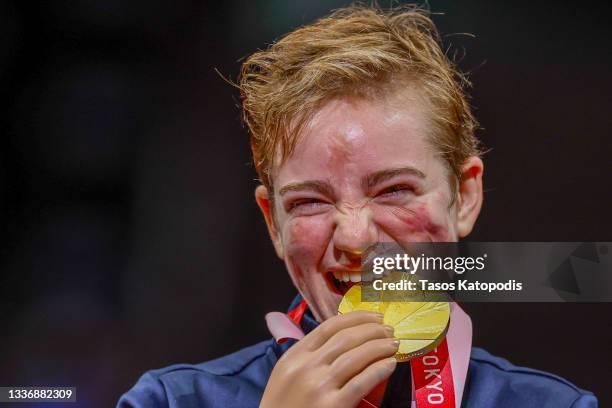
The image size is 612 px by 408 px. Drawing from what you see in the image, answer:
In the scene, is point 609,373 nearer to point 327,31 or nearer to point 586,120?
point 586,120

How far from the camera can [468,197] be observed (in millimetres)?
1474

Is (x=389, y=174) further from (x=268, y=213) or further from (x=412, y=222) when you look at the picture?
(x=268, y=213)

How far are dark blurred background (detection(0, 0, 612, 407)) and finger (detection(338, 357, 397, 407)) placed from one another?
349mm

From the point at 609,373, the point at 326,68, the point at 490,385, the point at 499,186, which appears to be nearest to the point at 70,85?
the point at 326,68

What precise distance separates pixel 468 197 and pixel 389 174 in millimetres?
177

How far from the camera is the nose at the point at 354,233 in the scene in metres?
1.39

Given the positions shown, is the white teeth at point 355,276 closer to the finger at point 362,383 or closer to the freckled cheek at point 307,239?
the freckled cheek at point 307,239

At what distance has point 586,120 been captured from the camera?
5.19ft

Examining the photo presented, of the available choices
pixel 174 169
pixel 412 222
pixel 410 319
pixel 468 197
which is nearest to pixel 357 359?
pixel 410 319

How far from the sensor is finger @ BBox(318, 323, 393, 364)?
1.28 meters

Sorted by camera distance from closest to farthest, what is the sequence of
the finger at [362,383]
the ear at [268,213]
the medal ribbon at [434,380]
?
the finger at [362,383], the medal ribbon at [434,380], the ear at [268,213]

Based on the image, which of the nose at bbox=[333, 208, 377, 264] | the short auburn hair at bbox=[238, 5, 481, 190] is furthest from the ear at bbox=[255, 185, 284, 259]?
the nose at bbox=[333, 208, 377, 264]

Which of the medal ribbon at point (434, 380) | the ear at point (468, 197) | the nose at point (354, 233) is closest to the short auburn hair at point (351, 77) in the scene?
the ear at point (468, 197)

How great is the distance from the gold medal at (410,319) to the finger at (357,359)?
2.1 inches
